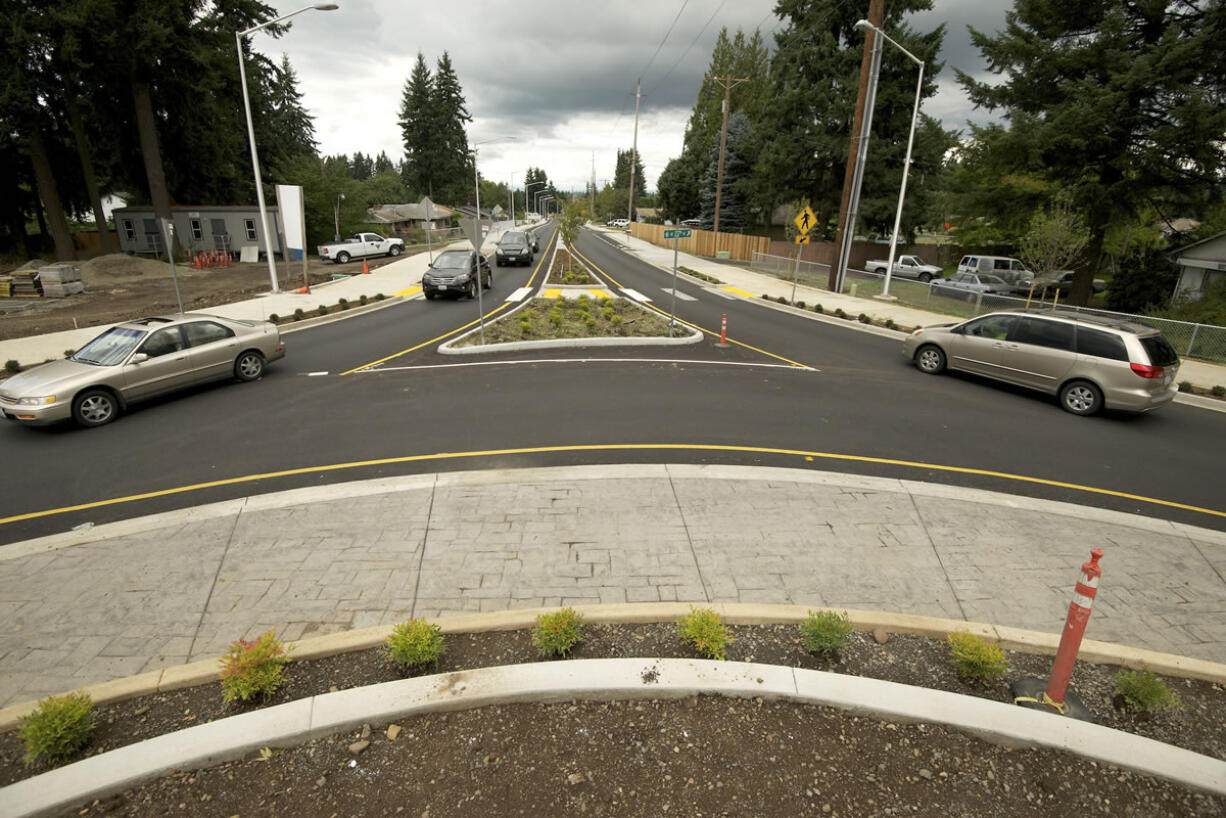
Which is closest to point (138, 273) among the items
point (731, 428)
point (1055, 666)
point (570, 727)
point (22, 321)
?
point (22, 321)

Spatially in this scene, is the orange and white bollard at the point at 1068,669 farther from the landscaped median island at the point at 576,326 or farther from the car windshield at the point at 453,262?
the car windshield at the point at 453,262

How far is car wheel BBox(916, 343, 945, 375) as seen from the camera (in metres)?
13.0

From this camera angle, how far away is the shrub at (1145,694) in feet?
12.1

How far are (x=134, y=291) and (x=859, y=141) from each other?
3304cm

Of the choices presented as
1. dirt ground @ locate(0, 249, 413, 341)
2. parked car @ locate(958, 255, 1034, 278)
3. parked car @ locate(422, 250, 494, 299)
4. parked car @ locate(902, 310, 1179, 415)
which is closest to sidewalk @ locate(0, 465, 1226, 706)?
parked car @ locate(902, 310, 1179, 415)

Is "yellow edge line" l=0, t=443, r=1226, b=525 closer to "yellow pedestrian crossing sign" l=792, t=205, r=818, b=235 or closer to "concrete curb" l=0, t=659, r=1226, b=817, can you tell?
"concrete curb" l=0, t=659, r=1226, b=817

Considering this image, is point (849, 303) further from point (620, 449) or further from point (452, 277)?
point (620, 449)

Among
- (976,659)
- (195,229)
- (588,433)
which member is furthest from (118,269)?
(976,659)

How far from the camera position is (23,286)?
75.5 feet

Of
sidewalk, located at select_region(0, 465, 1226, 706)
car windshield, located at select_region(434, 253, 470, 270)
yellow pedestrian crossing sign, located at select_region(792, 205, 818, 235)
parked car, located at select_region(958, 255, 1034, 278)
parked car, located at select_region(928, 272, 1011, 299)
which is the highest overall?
yellow pedestrian crossing sign, located at select_region(792, 205, 818, 235)

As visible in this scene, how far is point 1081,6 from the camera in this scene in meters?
20.5

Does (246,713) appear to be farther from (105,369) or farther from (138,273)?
(138,273)

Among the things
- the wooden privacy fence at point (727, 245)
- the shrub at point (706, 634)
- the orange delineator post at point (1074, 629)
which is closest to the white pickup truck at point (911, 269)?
the wooden privacy fence at point (727, 245)

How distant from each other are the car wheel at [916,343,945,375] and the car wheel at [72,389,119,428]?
16147mm
